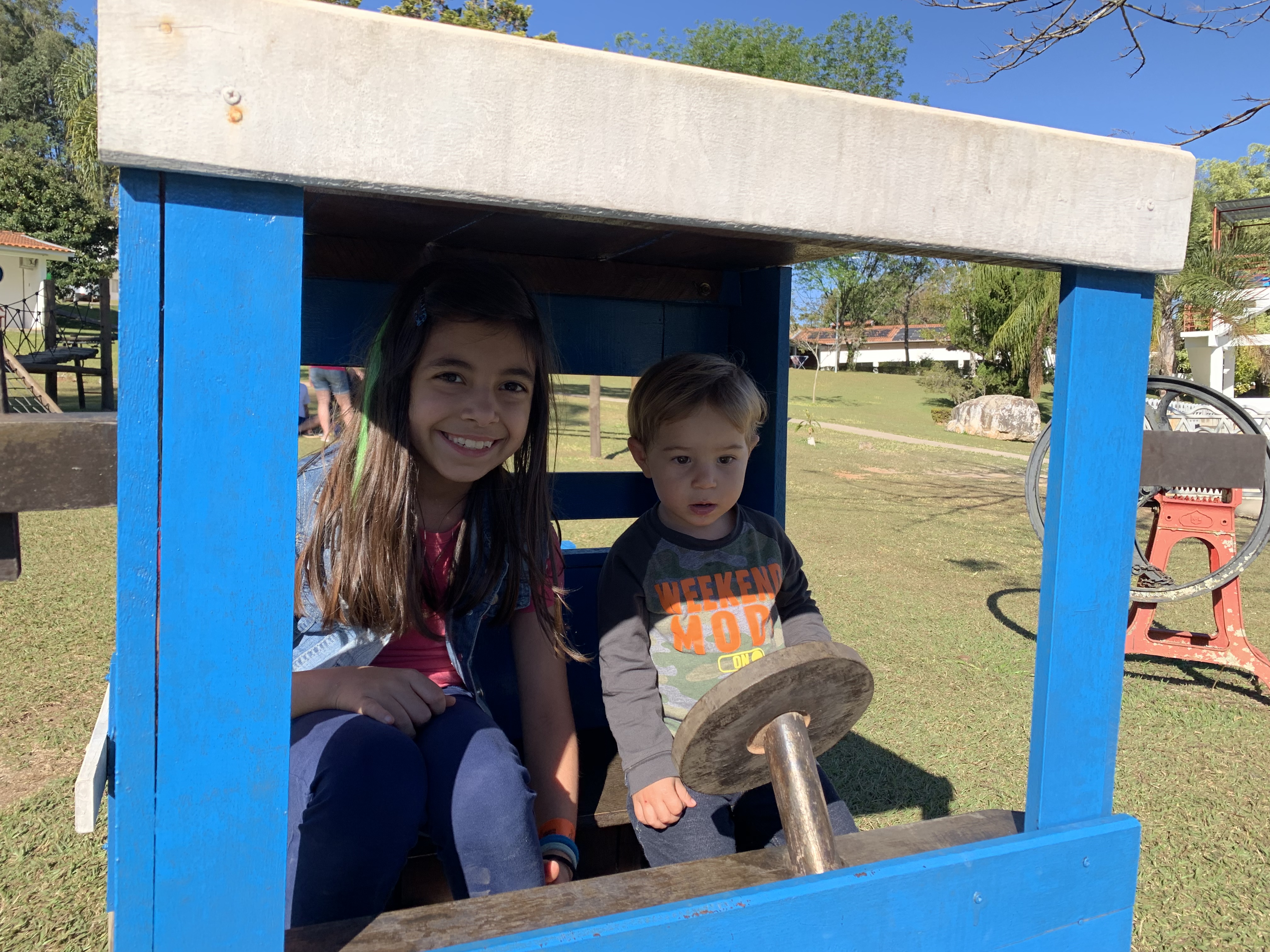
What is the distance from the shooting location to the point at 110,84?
76cm

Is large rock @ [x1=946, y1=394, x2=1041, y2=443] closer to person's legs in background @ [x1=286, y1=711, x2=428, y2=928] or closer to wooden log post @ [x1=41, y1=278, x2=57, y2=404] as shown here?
wooden log post @ [x1=41, y1=278, x2=57, y2=404]

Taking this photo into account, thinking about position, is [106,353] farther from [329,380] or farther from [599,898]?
[599,898]

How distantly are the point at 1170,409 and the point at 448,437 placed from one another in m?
4.04

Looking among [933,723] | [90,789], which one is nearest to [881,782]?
[933,723]

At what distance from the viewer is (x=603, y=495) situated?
8.56 ft

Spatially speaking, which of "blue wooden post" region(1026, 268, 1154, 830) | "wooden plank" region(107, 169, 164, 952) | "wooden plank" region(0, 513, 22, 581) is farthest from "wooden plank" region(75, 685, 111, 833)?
"blue wooden post" region(1026, 268, 1154, 830)

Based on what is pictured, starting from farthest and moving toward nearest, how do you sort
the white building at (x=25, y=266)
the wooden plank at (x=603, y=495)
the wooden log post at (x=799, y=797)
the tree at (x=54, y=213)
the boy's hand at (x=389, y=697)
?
the tree at (x=54, y=213) < the white building at (x=25, y=266) < the wooden plank at (x=603, y=495) < the boy's hand at (x=389, y=697) < the wooden log post at (x=799, y=797)

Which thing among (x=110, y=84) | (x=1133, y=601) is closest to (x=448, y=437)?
(x=110, y=84)

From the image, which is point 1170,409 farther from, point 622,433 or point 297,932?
point 622,433

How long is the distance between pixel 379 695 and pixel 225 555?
698 mm

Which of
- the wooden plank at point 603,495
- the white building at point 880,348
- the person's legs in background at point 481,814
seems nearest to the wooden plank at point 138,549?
the person's legs in background at point 481,814

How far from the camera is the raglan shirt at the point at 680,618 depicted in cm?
179

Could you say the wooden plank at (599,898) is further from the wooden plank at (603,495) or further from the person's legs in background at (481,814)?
the wooden plank at (603,495)

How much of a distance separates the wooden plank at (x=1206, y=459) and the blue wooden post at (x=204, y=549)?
2.40 metres
